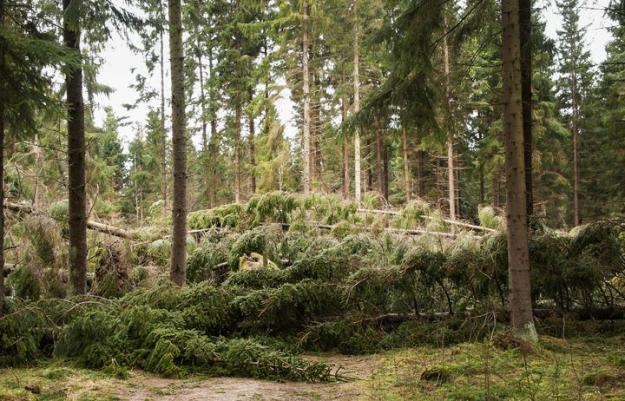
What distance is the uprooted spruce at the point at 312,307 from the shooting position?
18.9 feet

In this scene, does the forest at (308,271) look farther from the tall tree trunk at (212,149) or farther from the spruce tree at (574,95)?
the spruce tree at (574,95)

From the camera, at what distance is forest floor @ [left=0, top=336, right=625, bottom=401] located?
13.8 ft

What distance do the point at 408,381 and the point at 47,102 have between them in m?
4.92

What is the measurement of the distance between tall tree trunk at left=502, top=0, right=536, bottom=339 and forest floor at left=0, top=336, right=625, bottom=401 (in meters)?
0.51

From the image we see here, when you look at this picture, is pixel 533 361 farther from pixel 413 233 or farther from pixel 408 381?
pixel 413 233

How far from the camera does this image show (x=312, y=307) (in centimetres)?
733

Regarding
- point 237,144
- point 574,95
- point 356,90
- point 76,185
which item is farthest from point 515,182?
point 574,95

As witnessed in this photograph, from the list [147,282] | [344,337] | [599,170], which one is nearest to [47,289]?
[147,282]

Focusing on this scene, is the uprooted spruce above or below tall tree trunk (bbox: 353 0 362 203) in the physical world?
below

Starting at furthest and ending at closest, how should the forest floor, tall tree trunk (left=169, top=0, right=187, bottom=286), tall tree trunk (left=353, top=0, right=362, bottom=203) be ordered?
tall tree trunk (left=353, top=0, right=362, bottom=203)
tall tree trunk (left=169, top=0, right=187, bottom=286)
the forest floor

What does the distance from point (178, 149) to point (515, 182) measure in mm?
5323

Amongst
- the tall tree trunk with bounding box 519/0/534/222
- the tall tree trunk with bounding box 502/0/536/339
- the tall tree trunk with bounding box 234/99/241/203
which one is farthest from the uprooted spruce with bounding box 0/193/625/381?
the tall tree trunk with bounding box 234/99/241/203

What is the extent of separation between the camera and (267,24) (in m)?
18.9

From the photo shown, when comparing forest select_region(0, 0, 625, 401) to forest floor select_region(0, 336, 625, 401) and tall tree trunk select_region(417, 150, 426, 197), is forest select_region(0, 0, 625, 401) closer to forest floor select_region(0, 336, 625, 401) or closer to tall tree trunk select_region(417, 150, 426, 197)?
forest floor select_region(0, 336, 625, 401)
